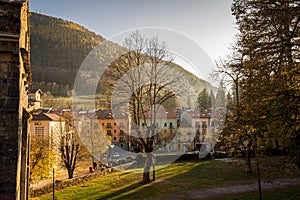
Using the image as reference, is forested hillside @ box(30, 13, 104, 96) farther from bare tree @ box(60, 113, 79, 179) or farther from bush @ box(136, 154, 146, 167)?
bush @ box(136, 154, 146, 167)

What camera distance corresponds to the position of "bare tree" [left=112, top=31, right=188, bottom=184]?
53.2ft

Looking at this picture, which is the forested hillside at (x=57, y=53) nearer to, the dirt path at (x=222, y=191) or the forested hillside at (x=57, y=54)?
the forested hillside at (x=57, y=54)

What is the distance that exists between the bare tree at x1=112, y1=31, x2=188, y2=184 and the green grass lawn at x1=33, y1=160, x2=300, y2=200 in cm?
152

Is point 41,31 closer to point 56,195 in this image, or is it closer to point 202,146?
point 202,146

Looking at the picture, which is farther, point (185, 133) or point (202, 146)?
point (185, 133)

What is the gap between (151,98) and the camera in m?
16.9

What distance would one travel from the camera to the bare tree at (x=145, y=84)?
53.2 feet

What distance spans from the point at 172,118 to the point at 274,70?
39502mm

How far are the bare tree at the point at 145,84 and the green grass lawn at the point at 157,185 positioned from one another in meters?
1.52

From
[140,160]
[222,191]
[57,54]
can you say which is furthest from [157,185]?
[57,54]

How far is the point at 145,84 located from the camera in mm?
16547

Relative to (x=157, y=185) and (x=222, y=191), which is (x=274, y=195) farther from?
(x=157, y=185)

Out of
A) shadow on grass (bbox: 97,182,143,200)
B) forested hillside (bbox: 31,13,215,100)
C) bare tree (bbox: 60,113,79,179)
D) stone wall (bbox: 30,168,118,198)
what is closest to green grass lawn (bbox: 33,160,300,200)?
shadow on grass (bbox: 97,182,143,200)

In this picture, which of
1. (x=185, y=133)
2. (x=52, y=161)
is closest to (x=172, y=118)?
(x=185, y=133)
